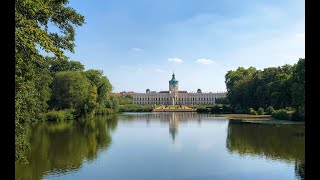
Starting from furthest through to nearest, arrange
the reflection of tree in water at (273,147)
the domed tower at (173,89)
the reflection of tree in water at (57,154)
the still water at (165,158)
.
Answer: the domed tower at (173,89)
the reflection of tree in water at (273,147)
the reflection of tree in water at (57,154)
the still water at (165,158)

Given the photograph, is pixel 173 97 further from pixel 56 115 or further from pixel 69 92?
pixel 56 115

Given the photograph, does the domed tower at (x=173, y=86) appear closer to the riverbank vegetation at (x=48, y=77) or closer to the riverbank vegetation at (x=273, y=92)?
the riverbank vegetation at (x=273, y=92)

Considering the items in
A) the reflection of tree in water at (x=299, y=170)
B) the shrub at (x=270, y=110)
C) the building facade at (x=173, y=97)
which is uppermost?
the building facade at (x=173, y=97)

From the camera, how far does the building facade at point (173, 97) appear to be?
169 metres

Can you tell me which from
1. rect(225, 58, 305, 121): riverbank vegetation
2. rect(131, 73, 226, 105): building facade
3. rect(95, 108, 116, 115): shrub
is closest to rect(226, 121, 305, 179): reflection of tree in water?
rect(225, 58, 305, 121): riverbank vegetation

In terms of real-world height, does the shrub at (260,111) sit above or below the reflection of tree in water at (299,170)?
above

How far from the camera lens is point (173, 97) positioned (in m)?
169

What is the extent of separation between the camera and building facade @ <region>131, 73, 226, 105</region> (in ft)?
555

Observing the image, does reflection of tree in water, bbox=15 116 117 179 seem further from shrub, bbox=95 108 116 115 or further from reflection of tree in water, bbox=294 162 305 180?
shrub, bbox=95 108 116 115

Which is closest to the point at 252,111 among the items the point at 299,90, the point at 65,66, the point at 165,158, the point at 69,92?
the point at 299,90

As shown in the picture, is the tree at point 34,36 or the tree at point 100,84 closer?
the tree at point 34,36

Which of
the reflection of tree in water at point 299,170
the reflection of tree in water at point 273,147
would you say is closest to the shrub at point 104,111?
the reflection of tree in water at point 273,147

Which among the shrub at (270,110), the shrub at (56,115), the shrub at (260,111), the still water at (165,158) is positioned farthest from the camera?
the shrub at (260,111)

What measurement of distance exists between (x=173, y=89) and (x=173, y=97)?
454 cm
